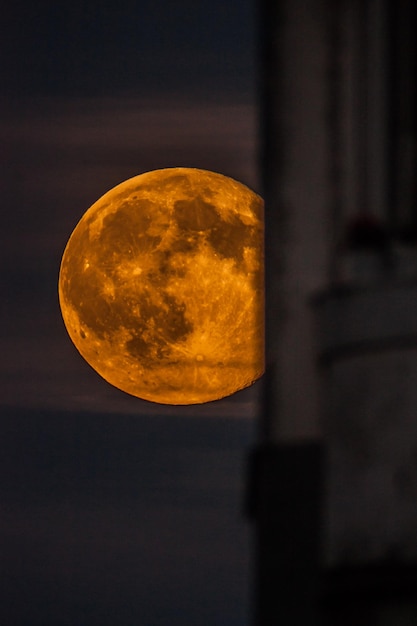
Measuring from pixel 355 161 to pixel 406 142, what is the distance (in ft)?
1.85

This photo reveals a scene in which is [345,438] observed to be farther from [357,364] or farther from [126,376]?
[126,376]

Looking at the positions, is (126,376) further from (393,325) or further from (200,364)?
(393,325)

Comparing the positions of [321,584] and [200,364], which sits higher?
[321,584]

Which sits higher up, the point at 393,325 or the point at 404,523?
the point at 393,325

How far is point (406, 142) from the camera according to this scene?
38.8ft

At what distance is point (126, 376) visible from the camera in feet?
69.6

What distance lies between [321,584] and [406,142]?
12.4ft

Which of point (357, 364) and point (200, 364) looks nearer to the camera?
point (357, 364)

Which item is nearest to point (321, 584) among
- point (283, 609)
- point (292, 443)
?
point (283, 609)

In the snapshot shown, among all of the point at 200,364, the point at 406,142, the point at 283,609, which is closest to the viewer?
the point at 283,609

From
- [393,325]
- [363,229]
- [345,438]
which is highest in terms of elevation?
[363,229]

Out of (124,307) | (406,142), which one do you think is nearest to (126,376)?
(124,307)

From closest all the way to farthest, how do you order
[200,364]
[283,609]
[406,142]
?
[283,609] < [406,142] < [200,364]

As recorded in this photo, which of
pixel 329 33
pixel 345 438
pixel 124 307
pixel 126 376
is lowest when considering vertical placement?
pixel 126 376
